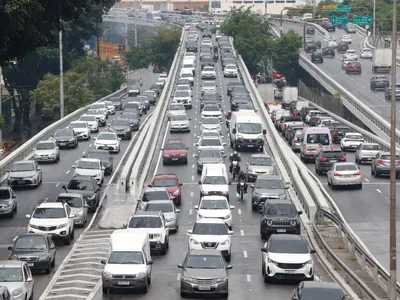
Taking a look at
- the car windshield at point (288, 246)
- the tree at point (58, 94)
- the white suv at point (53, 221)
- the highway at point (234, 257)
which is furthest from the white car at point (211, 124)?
the car windshield at point (288, 246)

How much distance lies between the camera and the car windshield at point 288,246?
3366cm

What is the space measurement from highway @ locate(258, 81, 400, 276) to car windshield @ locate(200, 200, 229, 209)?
17.6 ft

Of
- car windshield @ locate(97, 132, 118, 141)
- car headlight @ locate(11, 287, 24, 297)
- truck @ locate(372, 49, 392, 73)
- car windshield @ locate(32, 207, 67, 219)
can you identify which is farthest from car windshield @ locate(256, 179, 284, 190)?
truck @ locate(372, 49, 392, 73)

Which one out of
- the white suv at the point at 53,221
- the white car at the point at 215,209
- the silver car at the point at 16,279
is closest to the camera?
the silver car at the point at 16,279

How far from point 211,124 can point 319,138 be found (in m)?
10.8

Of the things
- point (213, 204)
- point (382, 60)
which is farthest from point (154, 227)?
point (382, 60)

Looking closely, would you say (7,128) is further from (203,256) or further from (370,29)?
(203,256)

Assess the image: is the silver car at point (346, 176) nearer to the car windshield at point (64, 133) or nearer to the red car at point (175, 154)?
the red car at point (175, 154)

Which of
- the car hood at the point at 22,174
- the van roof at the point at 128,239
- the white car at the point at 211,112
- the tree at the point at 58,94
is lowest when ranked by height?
the tree at the point at 58,94

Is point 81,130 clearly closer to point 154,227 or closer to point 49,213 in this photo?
point 49,213

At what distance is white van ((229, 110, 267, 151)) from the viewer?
6650 cm

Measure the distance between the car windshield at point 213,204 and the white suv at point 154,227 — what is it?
4.41 metres

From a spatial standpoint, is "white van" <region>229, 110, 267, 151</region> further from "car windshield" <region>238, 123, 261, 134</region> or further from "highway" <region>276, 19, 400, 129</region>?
"highway" <region>276, 19, 400, 129</region>

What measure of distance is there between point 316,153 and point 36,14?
22.8 metres
